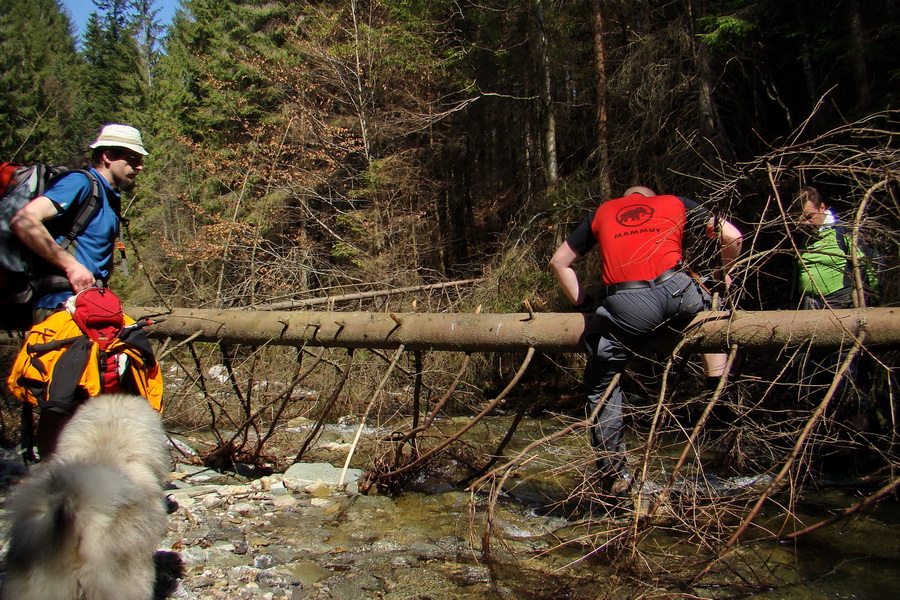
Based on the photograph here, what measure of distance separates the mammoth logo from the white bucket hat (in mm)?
2999

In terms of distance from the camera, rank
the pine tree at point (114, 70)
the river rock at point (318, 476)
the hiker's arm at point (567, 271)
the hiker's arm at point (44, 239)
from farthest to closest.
Result: the pine tree at point (114, 70) < the river rock at point (318, 476) < the hiker's arm at point (567, 271) < the hiker's arm at point (44, 239)

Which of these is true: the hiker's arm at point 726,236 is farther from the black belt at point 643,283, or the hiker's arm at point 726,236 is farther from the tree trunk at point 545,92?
the tree trunk at point 545,92

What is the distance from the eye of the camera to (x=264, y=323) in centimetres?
520

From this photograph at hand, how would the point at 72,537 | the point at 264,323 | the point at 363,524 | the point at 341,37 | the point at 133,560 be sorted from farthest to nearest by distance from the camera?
the point at 341,37
the point at 264,323
the point at 363,524
the point at 133,560
the point at 72,537

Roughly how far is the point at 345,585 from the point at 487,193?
15.6m

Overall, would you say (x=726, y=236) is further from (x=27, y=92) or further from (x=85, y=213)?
(x=27, y=92)

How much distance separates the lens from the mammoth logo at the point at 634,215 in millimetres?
3840

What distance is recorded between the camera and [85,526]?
2215 millimetres

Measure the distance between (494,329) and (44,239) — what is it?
2799 mm

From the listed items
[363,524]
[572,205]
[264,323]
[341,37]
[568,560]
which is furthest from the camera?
[341,37]

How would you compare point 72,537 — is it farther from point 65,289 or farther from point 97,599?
point 65,289

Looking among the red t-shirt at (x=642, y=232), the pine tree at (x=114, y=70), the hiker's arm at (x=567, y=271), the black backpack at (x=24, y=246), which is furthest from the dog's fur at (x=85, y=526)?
the pine tree at (x=114, y=70)

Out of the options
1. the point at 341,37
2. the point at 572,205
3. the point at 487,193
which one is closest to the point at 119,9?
the point at 341,37

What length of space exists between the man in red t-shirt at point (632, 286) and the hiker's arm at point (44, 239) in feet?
9.56
